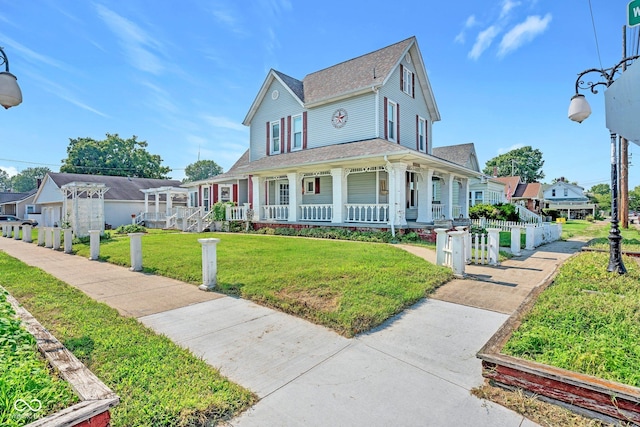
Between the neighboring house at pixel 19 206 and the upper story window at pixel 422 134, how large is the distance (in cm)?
4310

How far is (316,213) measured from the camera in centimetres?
1544

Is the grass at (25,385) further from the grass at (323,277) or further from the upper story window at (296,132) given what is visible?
the upper story window at (296,132)

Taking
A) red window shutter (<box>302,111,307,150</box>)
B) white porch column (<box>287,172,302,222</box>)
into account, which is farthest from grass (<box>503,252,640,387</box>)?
red window shutter (<box>302,111,307,150</box>)

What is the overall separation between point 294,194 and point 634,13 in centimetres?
1321

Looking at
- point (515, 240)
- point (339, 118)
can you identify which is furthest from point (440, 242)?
point (339, 118)

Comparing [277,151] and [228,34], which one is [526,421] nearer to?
[228,34]

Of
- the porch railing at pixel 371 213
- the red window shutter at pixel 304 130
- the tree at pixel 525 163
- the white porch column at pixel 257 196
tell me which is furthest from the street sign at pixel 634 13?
the tree at pixel 525 163

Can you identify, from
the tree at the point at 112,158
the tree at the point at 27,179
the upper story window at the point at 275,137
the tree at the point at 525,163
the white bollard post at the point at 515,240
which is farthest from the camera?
the tree at the point at 27,179

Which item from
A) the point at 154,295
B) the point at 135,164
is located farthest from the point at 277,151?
the point at 135,164

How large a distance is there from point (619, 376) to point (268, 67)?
20315 mm

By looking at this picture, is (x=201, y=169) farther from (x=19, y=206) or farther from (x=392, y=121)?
(x=392, y=121)

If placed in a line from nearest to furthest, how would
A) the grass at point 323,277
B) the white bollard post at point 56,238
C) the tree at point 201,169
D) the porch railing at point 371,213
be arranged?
the grass at point 323,277, the white bollard post at point 56,238, the porch railing at point 371,213, the tree at point 201,169

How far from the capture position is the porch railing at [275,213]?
16.8 metres

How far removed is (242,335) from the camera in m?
3.99
